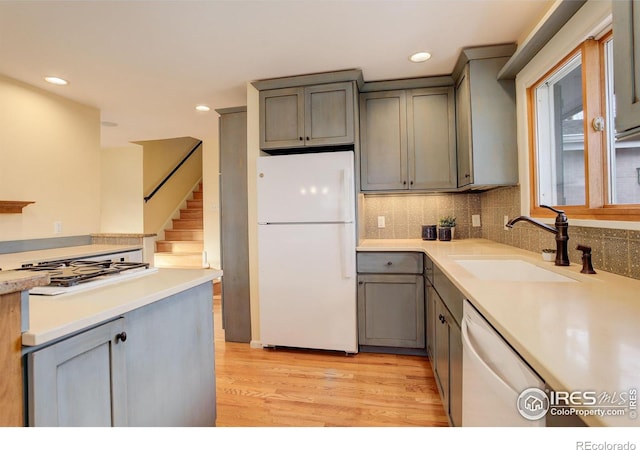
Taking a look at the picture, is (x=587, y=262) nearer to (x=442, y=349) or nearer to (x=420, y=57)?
(x=442, y=349)

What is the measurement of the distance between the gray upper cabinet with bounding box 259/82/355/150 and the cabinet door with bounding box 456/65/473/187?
0.86 meters

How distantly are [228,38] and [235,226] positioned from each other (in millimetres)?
1552

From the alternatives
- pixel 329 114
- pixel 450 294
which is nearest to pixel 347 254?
pixel 450 294

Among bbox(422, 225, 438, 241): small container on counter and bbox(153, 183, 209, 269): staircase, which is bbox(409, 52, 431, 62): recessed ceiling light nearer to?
bbox(422, 225, 438, 241): small container on counter

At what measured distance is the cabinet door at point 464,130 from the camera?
7.63 feet

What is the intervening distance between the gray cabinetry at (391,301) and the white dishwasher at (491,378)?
1377 mm

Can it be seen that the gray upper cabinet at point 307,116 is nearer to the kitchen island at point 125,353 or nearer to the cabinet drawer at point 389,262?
the cabinet drawer at point 389,262

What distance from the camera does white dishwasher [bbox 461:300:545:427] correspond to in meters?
0.74

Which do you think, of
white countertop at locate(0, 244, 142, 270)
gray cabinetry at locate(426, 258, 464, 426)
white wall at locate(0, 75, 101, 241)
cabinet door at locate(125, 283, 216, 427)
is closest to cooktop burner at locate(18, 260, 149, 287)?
cabinet door at locate(125, 283, 216, 427)

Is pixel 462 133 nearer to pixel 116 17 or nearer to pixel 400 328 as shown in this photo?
pixel 400 328

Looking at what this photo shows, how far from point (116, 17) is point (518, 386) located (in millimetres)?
2582

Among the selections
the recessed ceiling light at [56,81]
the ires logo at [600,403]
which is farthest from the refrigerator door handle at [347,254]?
the recessed ceiling light at [56,81]

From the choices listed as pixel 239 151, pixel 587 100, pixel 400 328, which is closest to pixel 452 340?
pixel 400 328

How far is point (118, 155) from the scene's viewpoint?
19.0 feet
